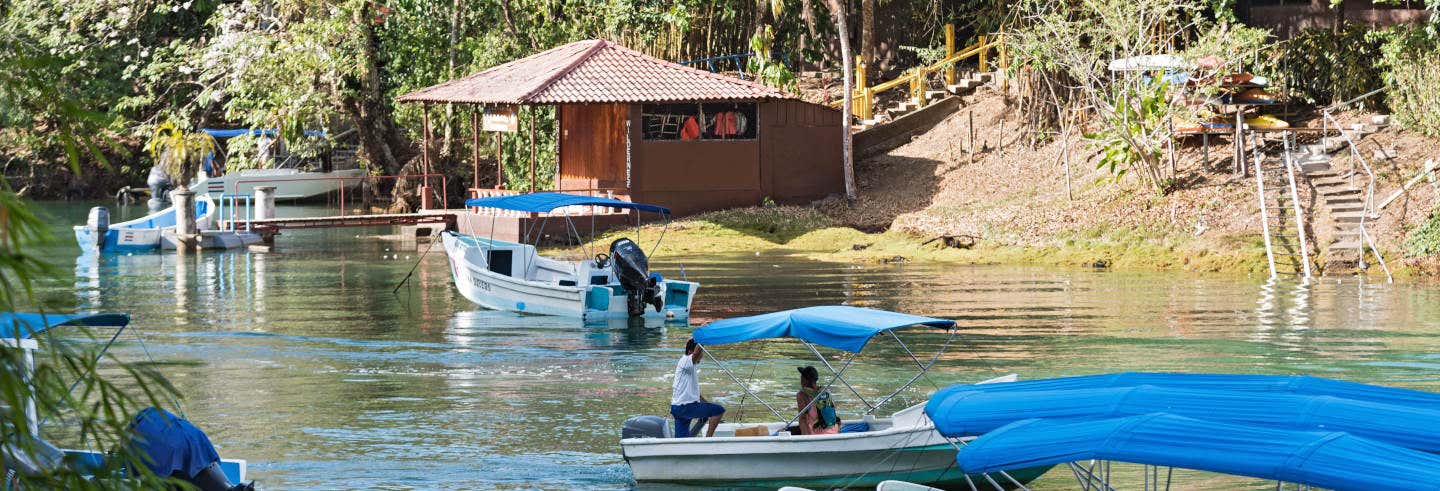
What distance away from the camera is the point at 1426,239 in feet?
101

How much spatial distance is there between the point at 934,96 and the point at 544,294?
71.4 feet

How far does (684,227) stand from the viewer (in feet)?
130

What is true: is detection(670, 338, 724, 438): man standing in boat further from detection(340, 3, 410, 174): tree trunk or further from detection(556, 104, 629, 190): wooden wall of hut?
detection(340, 3, 410, 174): tree trunk

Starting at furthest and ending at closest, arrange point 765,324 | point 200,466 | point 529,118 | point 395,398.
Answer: point 529,118 → point 395,398 → point 765,324 → point 200,466

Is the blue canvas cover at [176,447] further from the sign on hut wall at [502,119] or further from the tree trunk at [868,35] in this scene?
the tree trunk at [868,35]

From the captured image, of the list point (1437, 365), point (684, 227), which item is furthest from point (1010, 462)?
point (684, 227)

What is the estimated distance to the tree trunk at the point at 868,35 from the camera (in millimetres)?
46794

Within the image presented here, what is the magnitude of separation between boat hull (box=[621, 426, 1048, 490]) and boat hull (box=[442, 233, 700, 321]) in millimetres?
11406

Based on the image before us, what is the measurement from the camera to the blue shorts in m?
15.6

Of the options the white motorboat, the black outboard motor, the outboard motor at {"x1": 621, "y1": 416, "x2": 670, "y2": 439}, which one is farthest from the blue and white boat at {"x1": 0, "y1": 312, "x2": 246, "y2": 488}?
the black outboard motor

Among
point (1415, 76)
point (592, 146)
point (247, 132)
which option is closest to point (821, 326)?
point (1415, 76)

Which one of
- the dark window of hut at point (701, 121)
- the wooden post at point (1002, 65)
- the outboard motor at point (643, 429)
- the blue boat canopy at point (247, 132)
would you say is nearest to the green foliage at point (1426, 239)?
the wooden post at point (1002, 65)

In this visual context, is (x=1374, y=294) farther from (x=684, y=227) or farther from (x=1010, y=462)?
(x=1010, y=462)

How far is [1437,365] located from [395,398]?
13.2 metres
